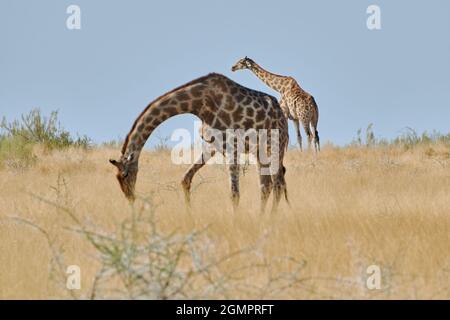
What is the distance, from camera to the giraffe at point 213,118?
9016 millimetres

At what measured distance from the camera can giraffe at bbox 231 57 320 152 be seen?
2028cm

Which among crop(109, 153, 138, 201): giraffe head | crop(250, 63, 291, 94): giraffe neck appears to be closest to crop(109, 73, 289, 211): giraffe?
crop(109, 153, 138, 201): giraffe head

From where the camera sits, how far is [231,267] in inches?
241

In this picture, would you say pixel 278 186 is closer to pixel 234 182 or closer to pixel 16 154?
pixel 234 182

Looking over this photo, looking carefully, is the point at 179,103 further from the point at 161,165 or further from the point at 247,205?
the point at 161,165

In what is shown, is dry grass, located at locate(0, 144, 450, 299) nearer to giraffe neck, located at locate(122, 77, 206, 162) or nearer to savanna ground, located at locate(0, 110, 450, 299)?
savanna ground, located at locate(0, 110, 450, 299)

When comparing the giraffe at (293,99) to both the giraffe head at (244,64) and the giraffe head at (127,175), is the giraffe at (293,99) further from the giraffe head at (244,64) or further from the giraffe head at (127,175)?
the giraffe head at (127,175)

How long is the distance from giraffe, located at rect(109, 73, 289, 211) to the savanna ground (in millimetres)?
414

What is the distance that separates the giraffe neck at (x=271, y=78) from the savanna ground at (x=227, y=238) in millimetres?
5684

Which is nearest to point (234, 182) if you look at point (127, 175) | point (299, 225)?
point (127, 175)

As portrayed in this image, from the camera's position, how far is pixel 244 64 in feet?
67.9

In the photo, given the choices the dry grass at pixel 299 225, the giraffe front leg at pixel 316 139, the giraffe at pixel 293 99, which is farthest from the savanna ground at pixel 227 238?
the giraffe at pixel 293 99
